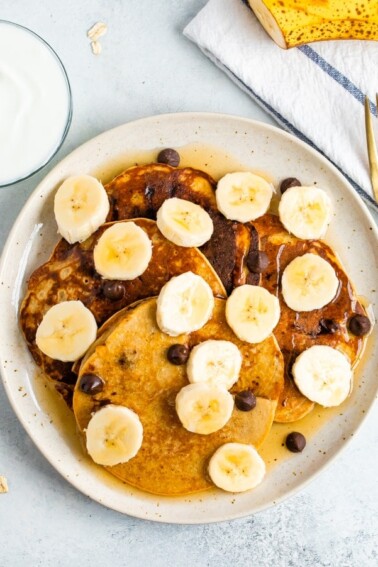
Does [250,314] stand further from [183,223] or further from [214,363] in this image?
[183,223]

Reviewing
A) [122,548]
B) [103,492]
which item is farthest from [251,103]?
[122,548]

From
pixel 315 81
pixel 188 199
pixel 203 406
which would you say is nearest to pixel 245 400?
pixel 203 406

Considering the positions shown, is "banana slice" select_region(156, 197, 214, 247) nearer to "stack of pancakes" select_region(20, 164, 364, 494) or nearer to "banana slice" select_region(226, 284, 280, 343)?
"stack of pancakes" select_region(20, 164, 364, 494)

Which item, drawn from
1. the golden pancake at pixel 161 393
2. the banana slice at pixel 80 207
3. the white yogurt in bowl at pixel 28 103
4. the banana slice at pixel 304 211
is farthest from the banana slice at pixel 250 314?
the white yogurt in bowl at pixel 28 103

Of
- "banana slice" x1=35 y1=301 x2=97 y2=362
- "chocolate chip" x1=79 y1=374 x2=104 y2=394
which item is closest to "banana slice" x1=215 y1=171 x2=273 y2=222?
"banana slice" x1=35 y1=301 x2=97 y2=362

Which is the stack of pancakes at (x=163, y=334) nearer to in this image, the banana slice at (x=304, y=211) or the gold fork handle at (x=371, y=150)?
the banana slice at (x=304, y=211)

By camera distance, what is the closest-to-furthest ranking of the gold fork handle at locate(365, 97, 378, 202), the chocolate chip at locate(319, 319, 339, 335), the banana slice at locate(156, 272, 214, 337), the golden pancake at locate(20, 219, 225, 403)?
1. the banana slice at locate(156, 272, 214, 337)
2. the golden pancake at locate(20, 219, 225, 403)
3. the chocolate chip at locate(319, 319, 339, 335)
4. the gold fork handle at locate(365, 97, 378, 202)
